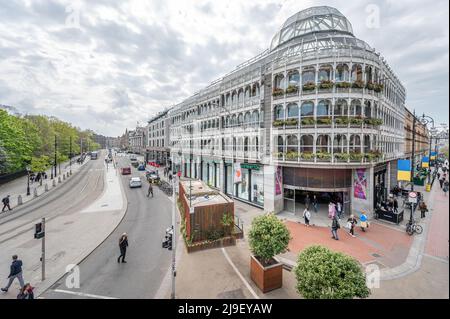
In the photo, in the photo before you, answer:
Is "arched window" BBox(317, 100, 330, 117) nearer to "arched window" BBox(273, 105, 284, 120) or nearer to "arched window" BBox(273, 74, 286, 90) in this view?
"arched window" BBox(273, 105, 284, 120)

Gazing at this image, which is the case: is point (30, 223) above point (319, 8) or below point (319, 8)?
below

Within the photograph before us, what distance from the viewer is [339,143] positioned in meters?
18.7

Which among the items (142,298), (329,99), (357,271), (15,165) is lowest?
(142,298)

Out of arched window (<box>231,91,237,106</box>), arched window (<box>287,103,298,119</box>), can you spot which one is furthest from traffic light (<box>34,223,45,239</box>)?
arched window (<box>231,91,237,106</box>)

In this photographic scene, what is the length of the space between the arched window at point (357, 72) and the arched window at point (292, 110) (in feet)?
18.7

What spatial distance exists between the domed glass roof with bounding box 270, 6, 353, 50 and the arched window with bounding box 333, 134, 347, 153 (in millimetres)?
12971

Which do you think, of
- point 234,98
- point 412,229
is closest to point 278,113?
point 234,98

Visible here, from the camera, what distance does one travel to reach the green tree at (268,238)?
914 centimetres

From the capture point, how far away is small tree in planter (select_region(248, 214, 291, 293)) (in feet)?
30.0

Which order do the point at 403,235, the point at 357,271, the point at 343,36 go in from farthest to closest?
the point at 343,36, the point at 403,235, the point at 357,271

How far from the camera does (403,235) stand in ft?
51.4
